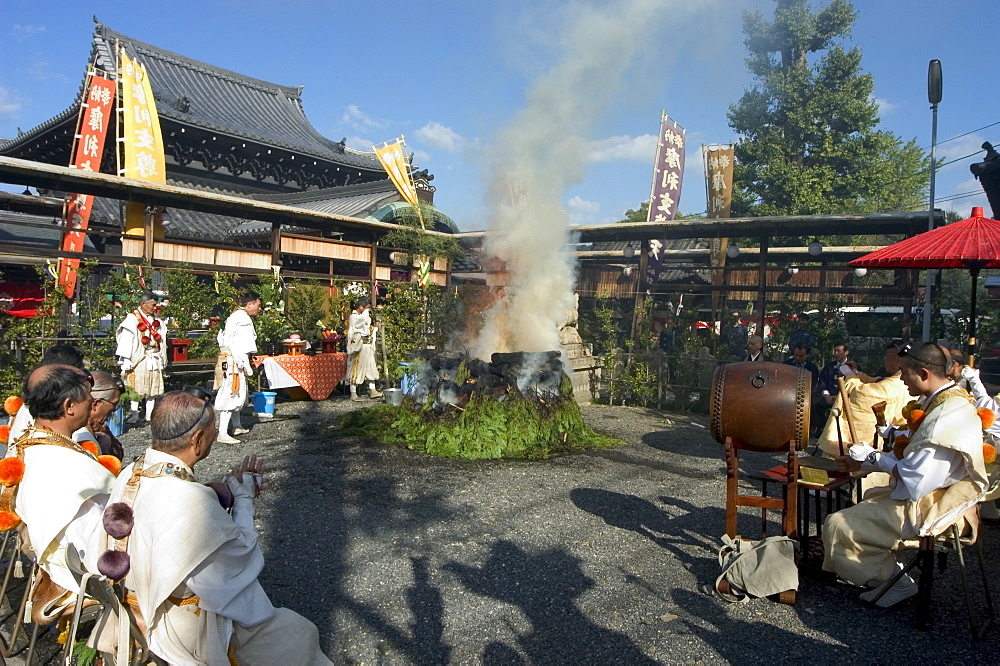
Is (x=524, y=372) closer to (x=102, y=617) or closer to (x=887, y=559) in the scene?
(x=887, y=559)

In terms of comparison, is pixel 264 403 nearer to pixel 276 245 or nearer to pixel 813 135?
pixel 276 245

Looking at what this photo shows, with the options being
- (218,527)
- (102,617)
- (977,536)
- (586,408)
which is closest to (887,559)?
(977,536)

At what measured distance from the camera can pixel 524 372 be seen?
840 centimetres

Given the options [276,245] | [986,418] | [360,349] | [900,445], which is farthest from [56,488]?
[276,245]

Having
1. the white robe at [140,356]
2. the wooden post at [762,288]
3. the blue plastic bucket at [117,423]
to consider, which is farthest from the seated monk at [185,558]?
the wooden post at [762,288]

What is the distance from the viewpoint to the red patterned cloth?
10703mm

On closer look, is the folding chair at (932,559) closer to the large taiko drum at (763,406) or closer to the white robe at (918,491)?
the white robe at (918,491)

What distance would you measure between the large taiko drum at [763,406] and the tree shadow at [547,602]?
1459 millimetres

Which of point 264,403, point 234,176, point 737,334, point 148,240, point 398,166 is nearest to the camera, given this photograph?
point 264,403

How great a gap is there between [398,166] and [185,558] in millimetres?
14874

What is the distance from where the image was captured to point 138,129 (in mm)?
13883

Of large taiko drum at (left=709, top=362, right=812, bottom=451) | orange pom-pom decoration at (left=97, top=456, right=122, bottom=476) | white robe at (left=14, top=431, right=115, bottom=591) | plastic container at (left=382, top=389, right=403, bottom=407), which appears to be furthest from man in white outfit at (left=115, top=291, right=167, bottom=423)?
large taiko drum at (left=709, top=362, right=812, bottom=451)

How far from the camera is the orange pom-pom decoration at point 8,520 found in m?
2.94

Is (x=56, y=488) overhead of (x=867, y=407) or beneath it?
beneath
